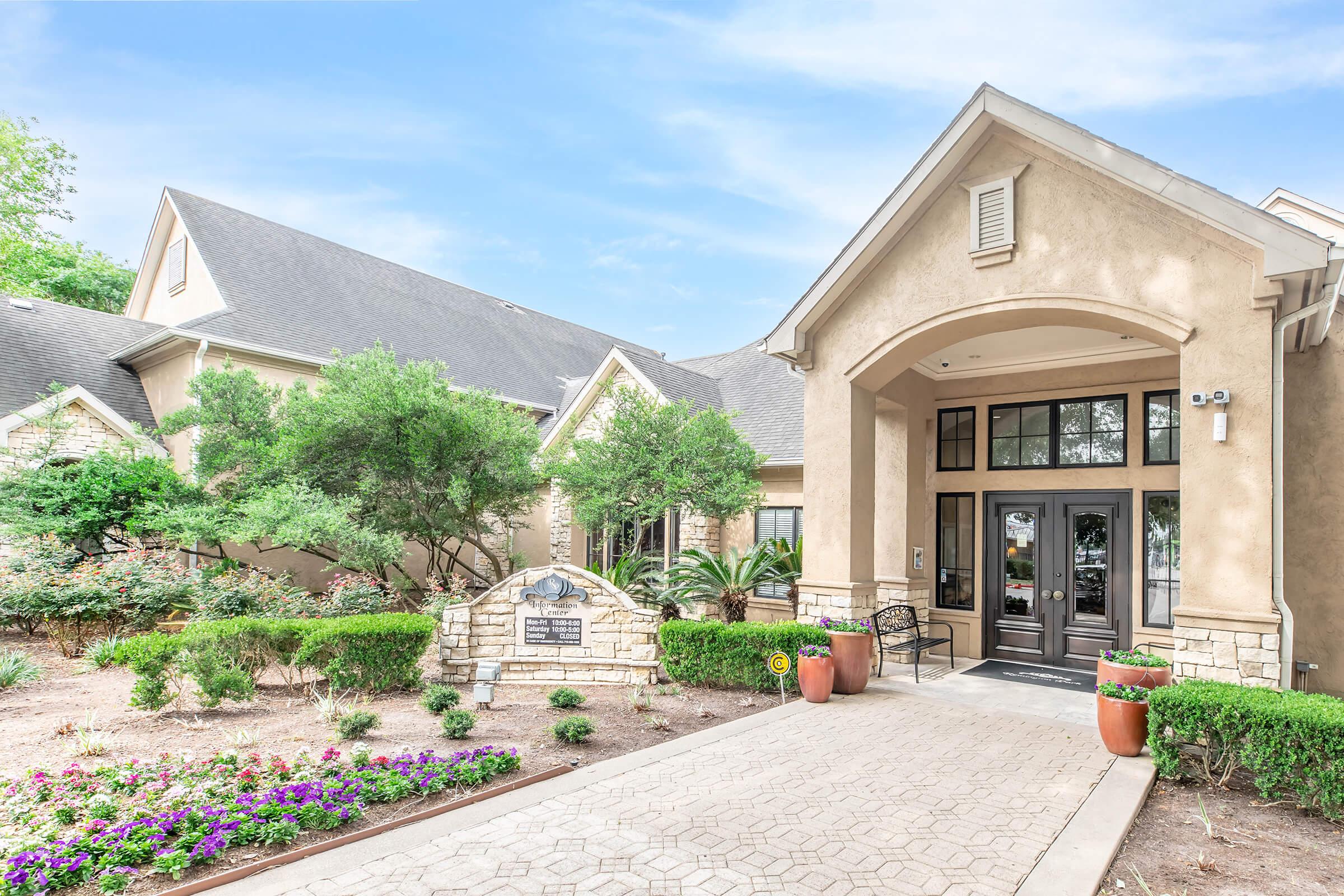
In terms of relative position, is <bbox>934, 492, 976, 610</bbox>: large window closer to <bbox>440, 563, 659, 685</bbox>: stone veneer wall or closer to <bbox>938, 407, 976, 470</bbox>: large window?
<bbox>938, 407, 976, 470</bbox>: large window

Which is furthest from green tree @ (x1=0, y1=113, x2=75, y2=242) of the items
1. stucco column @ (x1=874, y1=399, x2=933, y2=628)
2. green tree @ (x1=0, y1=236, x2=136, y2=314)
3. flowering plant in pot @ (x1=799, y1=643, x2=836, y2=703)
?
flowering plant in pot @ (x1=799, y1=643, x2=836, y2=703)

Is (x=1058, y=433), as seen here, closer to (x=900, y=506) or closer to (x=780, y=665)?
(x=900, y=506)

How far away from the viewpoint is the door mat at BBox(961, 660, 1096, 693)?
928 cm

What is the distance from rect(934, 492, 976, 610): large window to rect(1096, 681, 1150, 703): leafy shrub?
468cm

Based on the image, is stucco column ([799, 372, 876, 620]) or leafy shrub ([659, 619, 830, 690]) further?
stucco column ([799, 372, 876, 620])

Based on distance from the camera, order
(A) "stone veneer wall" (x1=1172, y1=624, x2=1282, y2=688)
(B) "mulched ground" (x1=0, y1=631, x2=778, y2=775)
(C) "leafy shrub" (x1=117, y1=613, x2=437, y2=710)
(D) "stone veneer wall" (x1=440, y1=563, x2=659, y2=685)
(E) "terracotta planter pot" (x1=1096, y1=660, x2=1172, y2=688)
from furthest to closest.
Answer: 1. (D) "stone veneer wall" (x1=440, y1=563, x2=659, y2=685)
2. (C) "leafy shrub" (x1=117, y1=613, x2=437, y2=710)
3. (E) "terracotta planter pot" (x1=1096, y1=660, x2=1172, y2=688)
4. (A) "stone veneer wall" (x1=1172, y1=624, x2=1282, y2=688)
5. (B) "mulched ground" (x1=0, y1=631, x2=778, y2=775)

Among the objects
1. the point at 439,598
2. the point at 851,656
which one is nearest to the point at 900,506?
the point at 851,656

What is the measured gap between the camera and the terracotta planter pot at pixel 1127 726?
624 centimetres

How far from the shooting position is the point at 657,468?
456 inches

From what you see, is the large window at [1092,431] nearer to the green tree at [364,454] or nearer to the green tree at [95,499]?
the green tree at [364,454]

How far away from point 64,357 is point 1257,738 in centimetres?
2047

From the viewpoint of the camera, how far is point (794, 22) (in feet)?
31.5

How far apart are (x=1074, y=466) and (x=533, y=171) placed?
22.3 meters

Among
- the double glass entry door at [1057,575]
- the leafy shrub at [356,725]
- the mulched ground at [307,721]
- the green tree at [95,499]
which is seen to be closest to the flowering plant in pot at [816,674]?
the mulched ground at [307,721]
